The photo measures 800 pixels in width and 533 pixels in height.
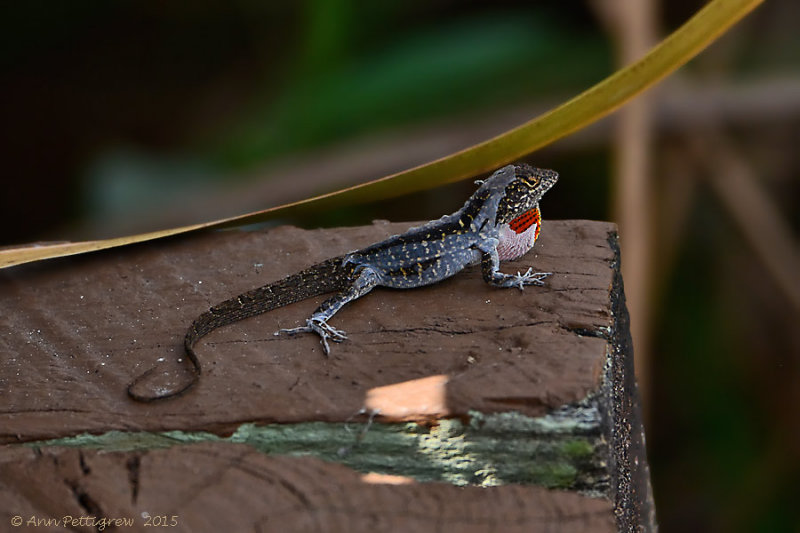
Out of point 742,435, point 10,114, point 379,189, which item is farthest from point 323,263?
point 10,114

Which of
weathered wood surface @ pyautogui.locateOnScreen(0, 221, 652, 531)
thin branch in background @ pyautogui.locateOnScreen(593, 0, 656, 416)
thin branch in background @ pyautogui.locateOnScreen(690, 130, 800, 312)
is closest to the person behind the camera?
weathered wood surface @ pyautogui.locateOnScreen(0, 221, 652, 531)

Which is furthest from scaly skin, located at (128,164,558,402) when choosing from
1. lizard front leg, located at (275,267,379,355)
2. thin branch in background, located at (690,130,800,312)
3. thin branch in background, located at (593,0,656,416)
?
thin branch in background, located at (690,130,800,312)

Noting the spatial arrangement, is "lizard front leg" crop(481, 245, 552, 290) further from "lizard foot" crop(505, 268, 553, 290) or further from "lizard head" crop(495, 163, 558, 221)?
"lizard head" crop(495, 163, 558, 221)

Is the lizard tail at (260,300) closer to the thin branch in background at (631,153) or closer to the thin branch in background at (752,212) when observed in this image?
the thin branch in background at (631,153)

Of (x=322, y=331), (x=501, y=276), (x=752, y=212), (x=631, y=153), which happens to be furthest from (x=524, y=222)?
(x=752, y=212)

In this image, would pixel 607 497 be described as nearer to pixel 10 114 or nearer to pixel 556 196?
pixel 556 196

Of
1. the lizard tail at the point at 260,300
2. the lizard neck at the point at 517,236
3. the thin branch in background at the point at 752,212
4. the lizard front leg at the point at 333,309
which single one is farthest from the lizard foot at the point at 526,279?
the thin branch in background at the point at 752,212
